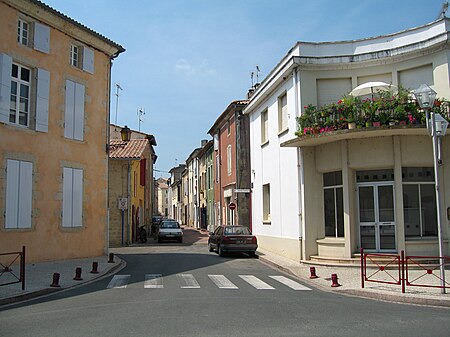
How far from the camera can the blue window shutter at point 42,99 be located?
16.6 m

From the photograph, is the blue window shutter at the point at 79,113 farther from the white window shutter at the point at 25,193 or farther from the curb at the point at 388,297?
the curb at the point at 388,297

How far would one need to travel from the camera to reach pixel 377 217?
1576 centimetres

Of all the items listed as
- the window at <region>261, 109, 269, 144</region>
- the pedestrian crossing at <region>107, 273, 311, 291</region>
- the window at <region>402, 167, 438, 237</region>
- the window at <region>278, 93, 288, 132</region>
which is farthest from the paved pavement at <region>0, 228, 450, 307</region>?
the window at <region>261, 109, 269, 144</region>

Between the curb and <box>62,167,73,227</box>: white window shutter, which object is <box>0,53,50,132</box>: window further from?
the curb

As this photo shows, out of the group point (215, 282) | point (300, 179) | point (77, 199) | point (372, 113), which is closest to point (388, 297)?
point (215, 282)

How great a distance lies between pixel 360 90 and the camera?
51.7 feet

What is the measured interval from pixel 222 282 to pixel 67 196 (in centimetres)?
813

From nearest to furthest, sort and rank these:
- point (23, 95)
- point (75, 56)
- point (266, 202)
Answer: point (23, 95) → point (75, 56) → point (266, 202)

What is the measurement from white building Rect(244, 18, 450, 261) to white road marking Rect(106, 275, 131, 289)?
6.61 m

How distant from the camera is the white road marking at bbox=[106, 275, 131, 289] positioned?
11.8 meters

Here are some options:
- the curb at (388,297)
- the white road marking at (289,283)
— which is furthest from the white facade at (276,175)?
the curb at (388,297)

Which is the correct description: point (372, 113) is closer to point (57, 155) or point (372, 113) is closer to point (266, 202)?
point (266, 202)

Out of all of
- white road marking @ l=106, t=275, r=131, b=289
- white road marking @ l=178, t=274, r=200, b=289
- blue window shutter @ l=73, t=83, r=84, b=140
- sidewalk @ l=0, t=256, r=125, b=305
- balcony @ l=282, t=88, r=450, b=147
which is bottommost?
white road marking @ l=178, t=274, r=200, b=289

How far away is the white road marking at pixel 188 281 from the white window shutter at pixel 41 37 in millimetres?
9663
